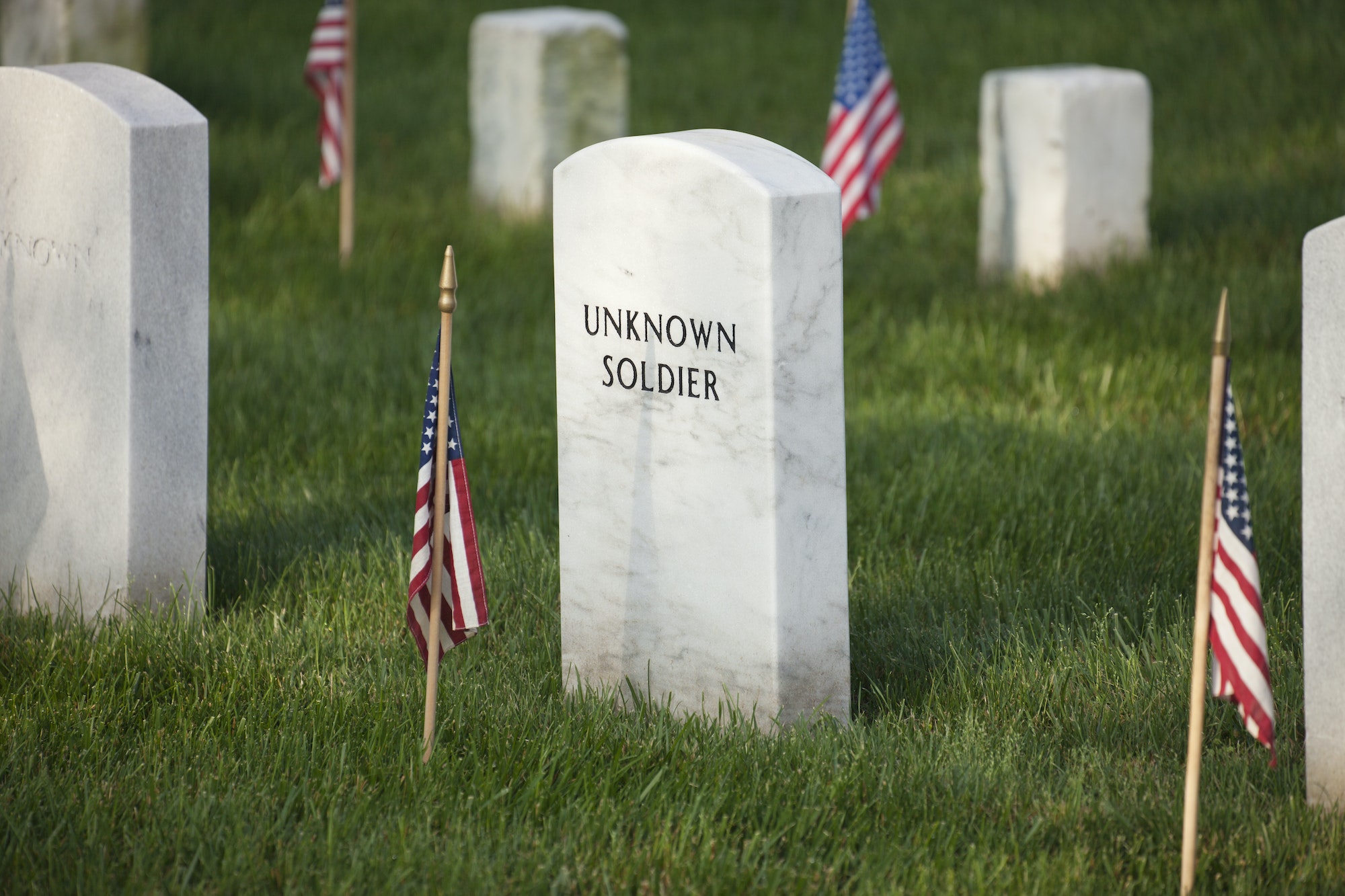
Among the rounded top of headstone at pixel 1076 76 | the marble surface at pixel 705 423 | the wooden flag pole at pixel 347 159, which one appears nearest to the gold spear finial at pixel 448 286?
the marble surface at pixel 705 423

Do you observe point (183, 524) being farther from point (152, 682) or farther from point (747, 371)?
point (747, 371)

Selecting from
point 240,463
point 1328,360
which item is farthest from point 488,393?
point 1328,360

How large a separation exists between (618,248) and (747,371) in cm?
42

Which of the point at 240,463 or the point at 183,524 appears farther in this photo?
the point at 240,463

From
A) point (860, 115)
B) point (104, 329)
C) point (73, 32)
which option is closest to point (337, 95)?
point (73, 32)

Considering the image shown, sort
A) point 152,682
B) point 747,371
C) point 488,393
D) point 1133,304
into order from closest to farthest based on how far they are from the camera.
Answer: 1. point 747,371
2. point 152,682
3. point 488,393
4. point 1133,304

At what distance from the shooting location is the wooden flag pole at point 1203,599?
2.50 meters

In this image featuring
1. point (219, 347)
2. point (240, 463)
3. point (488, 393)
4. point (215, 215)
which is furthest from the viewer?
point (215, 215)

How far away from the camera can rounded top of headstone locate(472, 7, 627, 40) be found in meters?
8.53

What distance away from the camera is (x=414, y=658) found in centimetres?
349

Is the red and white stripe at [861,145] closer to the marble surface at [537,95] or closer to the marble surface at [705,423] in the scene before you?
the marble surface at [537,95]

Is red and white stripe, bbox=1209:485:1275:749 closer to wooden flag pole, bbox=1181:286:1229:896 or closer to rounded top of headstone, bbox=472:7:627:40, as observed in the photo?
wooden flag pole, bbox=1181:286:1229:896

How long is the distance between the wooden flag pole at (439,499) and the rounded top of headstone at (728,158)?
46 centimetres

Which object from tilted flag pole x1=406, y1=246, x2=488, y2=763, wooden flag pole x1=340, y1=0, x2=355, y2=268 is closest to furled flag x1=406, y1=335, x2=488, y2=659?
tilted flag pole x1=406, y1=246, x2=488, y2=763
